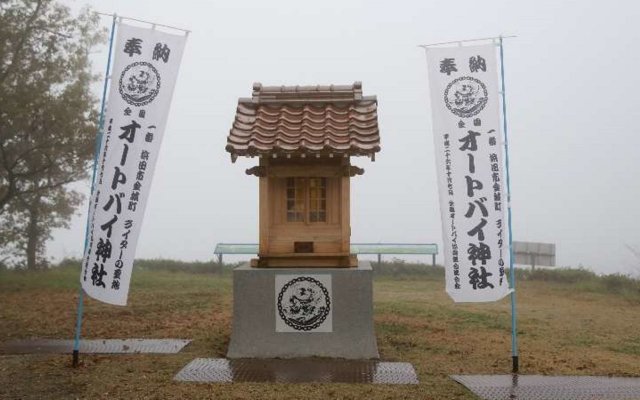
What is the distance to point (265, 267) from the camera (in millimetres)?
9242

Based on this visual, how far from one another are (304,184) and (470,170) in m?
2.85

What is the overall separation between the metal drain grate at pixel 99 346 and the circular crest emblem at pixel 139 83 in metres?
4.12

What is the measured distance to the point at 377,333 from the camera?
1107 centimetres

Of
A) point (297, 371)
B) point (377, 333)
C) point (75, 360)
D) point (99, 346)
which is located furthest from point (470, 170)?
point (99, 346)

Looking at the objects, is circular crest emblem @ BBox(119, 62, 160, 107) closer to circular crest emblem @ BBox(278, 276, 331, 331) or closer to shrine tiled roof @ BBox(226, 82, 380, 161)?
shrine tiled roof @ BBox(226, 82, 380, 161)

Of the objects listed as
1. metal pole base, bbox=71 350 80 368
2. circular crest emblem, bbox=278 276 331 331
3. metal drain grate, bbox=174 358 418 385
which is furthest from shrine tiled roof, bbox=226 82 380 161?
metal pole base, bbox=71 350 80 368

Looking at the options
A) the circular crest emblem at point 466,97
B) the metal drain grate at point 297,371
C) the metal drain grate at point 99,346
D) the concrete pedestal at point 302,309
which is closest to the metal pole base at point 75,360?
the metal drain grate at point 99,346

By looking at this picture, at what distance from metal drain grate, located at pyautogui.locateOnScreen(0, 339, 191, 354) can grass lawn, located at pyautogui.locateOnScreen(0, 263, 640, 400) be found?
0.36 meters

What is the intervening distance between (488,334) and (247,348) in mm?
5150

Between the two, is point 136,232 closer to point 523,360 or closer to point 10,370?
point 10,370

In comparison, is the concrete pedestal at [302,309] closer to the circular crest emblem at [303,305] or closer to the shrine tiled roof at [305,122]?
the circular crest emblem at [303,305]

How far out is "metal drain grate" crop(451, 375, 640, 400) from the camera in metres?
6.84

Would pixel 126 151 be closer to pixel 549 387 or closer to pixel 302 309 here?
pixel 302 309

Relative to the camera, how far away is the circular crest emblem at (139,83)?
8.23 m
